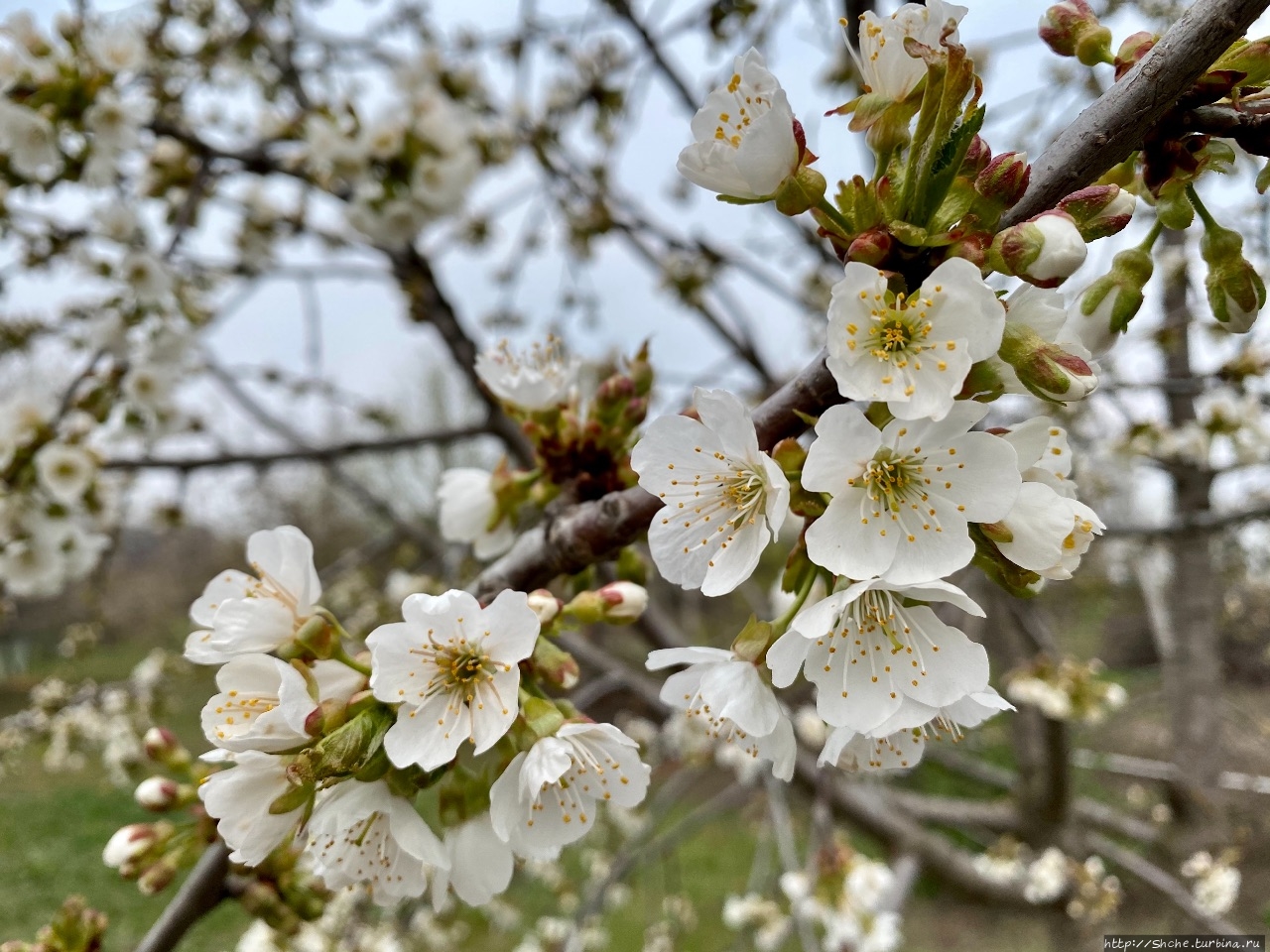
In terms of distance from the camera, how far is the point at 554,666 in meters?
0.82

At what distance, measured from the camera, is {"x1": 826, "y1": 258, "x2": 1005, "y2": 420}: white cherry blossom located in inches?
25.9

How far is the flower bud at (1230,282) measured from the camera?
81 cm

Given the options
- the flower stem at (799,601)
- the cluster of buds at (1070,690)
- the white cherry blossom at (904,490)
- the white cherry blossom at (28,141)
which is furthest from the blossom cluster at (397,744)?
the cluster of buds at (1070,690)

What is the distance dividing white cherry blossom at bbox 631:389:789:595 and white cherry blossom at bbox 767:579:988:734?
0.10 m

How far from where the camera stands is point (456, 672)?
2.70 ft

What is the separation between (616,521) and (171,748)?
0.94 m

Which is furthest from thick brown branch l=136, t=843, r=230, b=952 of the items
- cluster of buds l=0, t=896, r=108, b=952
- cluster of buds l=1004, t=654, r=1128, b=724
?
cluster of buds l=1004, t=654, r=1128, b=724

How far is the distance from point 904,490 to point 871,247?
24cm

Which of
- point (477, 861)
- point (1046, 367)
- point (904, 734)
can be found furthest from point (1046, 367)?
point (477, 861)

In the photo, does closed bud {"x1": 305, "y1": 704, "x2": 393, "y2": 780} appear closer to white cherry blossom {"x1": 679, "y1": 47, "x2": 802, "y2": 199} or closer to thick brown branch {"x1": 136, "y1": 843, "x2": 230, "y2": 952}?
thick brown branch {"x1": 136, "y1": 843, "x2": 230, "y2": 952}

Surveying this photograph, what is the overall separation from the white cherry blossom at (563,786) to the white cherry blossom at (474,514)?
45cm

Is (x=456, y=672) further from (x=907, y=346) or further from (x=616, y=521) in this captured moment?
(x=907, y=346)

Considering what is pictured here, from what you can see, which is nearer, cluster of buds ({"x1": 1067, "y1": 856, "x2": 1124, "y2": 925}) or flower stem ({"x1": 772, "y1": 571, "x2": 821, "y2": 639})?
flower stem ({"x1": 772, "y1": 571, "x2": 821, "y2": 639})

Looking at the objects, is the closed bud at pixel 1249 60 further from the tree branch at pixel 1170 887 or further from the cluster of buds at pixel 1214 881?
the cluster of buds at pixel 1214 881
